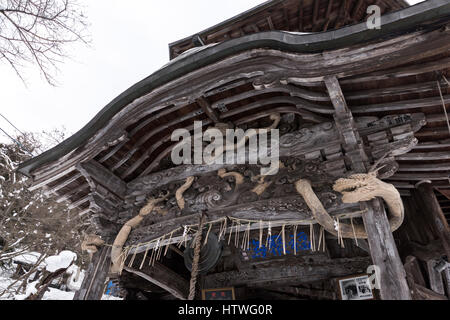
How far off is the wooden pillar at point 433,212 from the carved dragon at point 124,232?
195 inches

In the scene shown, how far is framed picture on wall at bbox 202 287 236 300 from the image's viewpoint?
261 inches

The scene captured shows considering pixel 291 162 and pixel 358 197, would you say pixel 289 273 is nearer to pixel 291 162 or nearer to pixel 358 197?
pixel 291 162

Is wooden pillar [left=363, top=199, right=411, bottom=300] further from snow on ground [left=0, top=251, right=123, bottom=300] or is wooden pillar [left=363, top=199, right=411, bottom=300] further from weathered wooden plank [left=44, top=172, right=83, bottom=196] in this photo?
snow on ground [left=0, top=251, right=123, bottom=300]

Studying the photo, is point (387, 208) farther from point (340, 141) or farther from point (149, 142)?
point (149, 142)

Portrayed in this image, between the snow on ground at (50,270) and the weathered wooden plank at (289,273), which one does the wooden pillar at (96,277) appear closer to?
the snow on ground at (50,270)

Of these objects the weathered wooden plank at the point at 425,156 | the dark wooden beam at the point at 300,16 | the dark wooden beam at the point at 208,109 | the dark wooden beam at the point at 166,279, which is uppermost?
the dark wooden beam at the point at 300,16

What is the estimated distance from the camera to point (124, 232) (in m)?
5.07

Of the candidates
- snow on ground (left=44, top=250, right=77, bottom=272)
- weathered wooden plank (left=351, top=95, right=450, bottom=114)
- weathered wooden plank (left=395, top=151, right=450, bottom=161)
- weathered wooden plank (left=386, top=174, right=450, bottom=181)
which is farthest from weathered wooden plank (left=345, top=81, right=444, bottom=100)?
snow on ground (left=44, top=250, right=77, bottom=272)

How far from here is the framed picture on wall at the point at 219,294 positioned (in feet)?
21.7

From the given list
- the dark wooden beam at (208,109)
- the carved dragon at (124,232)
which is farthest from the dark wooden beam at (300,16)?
the carved dragon at (124,232)

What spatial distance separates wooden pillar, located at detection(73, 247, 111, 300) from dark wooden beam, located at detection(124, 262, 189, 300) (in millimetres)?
878

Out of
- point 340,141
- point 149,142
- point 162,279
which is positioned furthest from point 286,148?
point 162,279

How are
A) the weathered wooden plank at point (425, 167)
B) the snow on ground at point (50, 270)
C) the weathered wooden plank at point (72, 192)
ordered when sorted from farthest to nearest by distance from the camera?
the snow on ground at point (50, 270), the weathered wooden plank at point (72, 192), the weathered wooden plank at point (425, 167)
